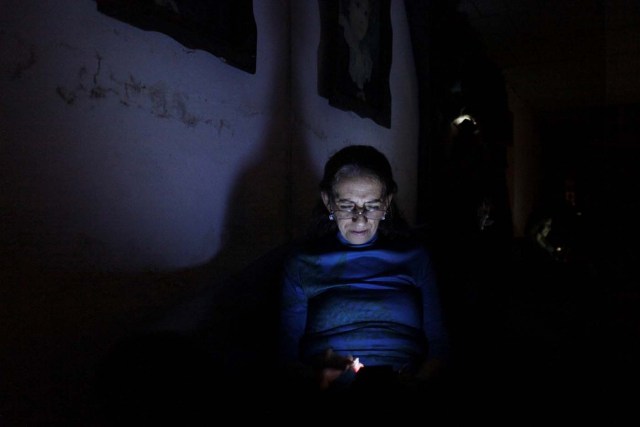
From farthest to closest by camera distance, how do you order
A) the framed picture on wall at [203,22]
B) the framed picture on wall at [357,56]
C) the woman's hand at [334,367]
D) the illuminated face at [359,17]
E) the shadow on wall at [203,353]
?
the illuminated face at [359,17]
the framed picture on wall at [357,56]
the framed picture on wall at [203,22]
the woman's hand at [334,367]
the shadow on wall at [203,353]

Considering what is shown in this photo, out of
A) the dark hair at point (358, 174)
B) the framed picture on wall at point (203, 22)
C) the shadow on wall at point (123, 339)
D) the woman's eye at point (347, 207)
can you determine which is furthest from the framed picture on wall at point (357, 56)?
the shadow on wall at point (123, 339)

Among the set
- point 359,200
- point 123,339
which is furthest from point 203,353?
point 359,200

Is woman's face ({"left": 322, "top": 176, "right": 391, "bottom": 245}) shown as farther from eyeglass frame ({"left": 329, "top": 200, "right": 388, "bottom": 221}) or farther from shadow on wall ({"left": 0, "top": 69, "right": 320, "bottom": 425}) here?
shadow on wall ({"left": 0, "top": 69, "right": 320, "bottom": 425})

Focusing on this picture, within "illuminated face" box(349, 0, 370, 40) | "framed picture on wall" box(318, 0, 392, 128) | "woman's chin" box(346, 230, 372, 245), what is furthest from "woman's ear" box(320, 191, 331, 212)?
"illuminated face" box(349, 0, 370, 40)

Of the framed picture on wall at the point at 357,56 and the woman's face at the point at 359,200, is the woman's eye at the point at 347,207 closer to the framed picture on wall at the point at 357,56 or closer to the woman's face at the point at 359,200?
the woman's face at the point at 359,200

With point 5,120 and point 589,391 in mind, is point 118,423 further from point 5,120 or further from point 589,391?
point 589,391

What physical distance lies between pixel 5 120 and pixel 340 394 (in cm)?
92

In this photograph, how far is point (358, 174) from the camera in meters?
1.67

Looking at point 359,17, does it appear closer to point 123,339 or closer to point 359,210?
point 359,210

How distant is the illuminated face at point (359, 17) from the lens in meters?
2.68

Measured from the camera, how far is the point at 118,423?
98 cm

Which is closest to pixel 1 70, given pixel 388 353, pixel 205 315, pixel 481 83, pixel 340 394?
pixel 205 315

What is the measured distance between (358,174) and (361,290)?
37cm

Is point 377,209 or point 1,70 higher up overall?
point 1,70
